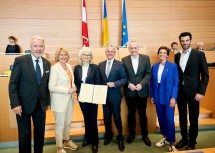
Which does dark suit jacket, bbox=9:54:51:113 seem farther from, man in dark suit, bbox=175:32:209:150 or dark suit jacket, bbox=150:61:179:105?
man in dark suit, bbox=175:32:209:150

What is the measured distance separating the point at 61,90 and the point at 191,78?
1760 millimetres

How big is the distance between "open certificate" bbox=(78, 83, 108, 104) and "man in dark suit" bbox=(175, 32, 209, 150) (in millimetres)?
1115

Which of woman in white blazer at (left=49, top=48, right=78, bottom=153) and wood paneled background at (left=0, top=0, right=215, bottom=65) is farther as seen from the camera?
wood paneled background at (left=0, top=0, right=215, bottom=65)

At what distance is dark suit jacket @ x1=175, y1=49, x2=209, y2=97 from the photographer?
103 inches

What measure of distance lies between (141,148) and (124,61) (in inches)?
54.1

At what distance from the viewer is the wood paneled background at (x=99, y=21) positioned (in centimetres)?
546

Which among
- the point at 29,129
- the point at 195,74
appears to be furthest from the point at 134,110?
the point at 29,129

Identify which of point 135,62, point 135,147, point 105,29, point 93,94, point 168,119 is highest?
point 105,29

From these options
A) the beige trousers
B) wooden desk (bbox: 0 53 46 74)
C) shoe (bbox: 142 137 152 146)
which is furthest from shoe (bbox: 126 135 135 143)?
wooden desk (bbox: 0 53 46 74)

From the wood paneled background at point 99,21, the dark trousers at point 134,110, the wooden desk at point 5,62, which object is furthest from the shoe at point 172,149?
the wood paneled background at point 99,21

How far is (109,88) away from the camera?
2.88m

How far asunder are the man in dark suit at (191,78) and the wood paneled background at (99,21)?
360 centimetres

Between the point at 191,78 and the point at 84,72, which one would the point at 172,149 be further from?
the point at 84,72

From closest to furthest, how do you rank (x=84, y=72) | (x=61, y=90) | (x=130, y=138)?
1. (x=61, y=90)
2. (x=84, y=72)
3. (x=130, y=138)
